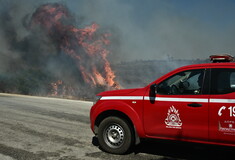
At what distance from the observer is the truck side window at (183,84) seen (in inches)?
Result: 192

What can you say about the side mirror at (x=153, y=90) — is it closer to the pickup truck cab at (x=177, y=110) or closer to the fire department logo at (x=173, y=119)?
the pickup truck cab at (x=177, y=110)

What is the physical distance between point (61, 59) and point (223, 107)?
70.5ft

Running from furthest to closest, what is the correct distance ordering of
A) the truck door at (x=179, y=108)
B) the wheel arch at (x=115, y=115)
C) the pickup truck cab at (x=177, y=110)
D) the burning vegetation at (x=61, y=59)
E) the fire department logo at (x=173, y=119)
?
the burning vegetation at (x=61, y=59) < the wheel arch at (x=115, y=115) < the fire department logo at (x=173, y=119) < the truck door at (x=179, y=108) < the pickup truck cab at (x=177, y=110)

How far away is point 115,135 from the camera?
18.0 ft

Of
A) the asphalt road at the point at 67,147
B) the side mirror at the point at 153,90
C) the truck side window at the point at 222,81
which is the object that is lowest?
the asphalt road at the point at 67,147

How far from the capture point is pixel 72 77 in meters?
23.7

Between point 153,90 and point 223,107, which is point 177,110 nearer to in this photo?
point 153,90

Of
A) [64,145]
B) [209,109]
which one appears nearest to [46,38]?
[64,145]

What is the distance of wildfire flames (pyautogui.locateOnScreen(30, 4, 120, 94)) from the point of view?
23594mm

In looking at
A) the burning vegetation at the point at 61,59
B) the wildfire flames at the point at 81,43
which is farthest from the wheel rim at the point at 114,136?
the wildfire flames at the point at 81,43

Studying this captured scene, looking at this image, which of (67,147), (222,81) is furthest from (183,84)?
(67,147)

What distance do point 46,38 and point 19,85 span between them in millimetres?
5745

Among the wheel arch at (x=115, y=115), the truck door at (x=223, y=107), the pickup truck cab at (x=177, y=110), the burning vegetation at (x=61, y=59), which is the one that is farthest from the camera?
the burning vegetation at (x=61, y=59)

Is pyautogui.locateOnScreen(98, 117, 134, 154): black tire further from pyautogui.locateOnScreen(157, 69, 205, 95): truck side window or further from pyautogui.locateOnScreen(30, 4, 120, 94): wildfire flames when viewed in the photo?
pyautogui.locateOnScreen(30, 4, 120, 94): wildfire flames
